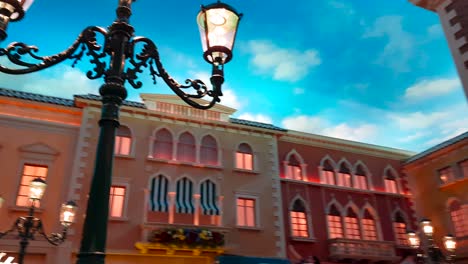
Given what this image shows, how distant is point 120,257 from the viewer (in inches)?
561

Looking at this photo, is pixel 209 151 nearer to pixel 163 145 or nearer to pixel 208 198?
pixel 163 145

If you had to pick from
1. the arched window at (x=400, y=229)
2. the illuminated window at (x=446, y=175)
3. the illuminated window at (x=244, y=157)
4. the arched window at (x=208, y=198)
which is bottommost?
the arched window at (x=400, y=229)

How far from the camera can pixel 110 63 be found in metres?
4.16

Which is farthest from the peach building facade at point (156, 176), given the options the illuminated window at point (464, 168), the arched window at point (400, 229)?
the illuminated window at point (464, 168)

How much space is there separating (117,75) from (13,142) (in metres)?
12.7

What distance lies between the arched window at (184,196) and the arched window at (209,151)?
1.31m

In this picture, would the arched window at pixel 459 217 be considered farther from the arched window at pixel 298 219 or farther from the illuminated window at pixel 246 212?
the illuminated window at pixel 246 212

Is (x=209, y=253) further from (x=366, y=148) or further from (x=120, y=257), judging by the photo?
(x=366, y=148)

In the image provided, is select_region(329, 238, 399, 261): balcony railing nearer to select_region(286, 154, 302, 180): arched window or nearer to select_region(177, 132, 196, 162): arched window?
select_region(286, 154, 302, 180): arched window

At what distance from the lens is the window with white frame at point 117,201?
1479 cm

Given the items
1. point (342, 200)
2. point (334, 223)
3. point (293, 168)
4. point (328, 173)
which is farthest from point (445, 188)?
point (293, 168)

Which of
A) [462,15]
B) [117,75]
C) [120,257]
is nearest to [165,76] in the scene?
[117,75]

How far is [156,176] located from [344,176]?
977 centimetres

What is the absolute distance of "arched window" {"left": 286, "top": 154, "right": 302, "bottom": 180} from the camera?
18797mm
